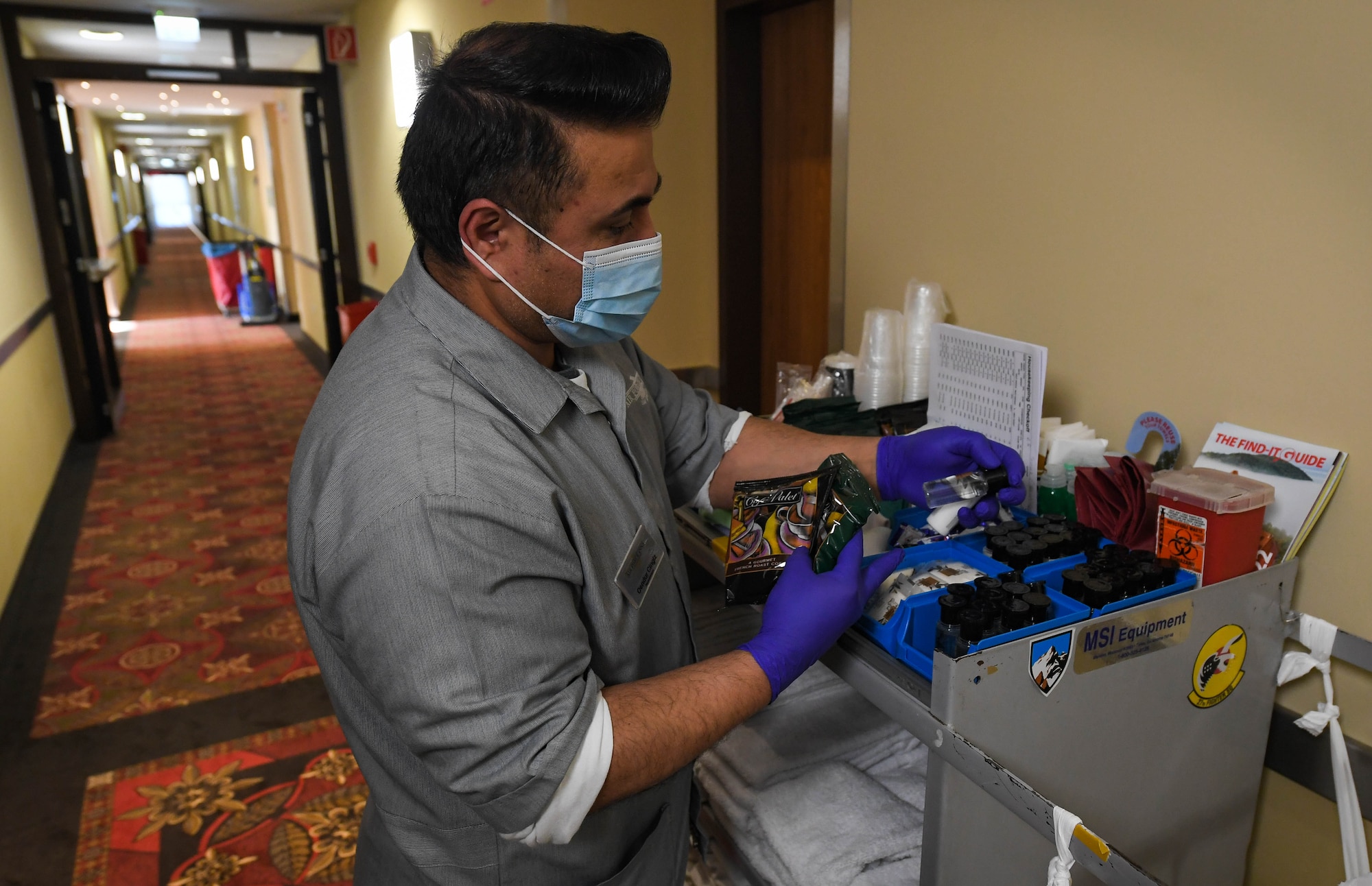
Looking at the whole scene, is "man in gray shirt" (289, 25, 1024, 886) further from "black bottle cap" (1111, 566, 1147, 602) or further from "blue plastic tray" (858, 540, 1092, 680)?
"black bottle cap" (1111, 566, 1147, 602)

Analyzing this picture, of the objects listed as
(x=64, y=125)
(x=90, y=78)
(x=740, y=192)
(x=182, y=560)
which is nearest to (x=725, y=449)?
(x=740, y=192)

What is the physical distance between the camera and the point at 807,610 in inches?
43.0

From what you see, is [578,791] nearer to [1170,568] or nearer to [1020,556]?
[1020,556]

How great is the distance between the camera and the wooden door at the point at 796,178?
2535mm

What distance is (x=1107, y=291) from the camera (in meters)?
1.53

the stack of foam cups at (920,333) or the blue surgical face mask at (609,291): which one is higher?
the blue surgical face mask at (609,291)

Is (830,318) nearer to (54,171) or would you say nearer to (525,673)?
(525,673)

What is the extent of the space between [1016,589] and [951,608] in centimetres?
10

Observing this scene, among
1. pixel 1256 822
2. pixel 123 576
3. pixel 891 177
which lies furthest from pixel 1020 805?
pixel 123 576

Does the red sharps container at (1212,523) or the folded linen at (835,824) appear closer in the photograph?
the red sharps container at (1212,523)

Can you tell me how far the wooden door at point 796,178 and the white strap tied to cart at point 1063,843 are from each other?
1924 millimetres

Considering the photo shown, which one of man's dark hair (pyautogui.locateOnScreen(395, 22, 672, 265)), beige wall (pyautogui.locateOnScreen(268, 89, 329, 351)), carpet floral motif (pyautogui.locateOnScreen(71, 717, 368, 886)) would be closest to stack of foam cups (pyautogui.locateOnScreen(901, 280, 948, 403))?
man's dark hair (pyautogui.locateOnScreen(395, 22, 672, 265))

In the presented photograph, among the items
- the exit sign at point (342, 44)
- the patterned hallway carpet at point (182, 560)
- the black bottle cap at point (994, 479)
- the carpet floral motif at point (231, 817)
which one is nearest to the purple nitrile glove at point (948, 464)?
the black bottle cap at point (994, 479)

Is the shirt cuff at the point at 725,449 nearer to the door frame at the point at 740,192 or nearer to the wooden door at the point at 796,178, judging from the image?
the wooden door at the point at 796,178
